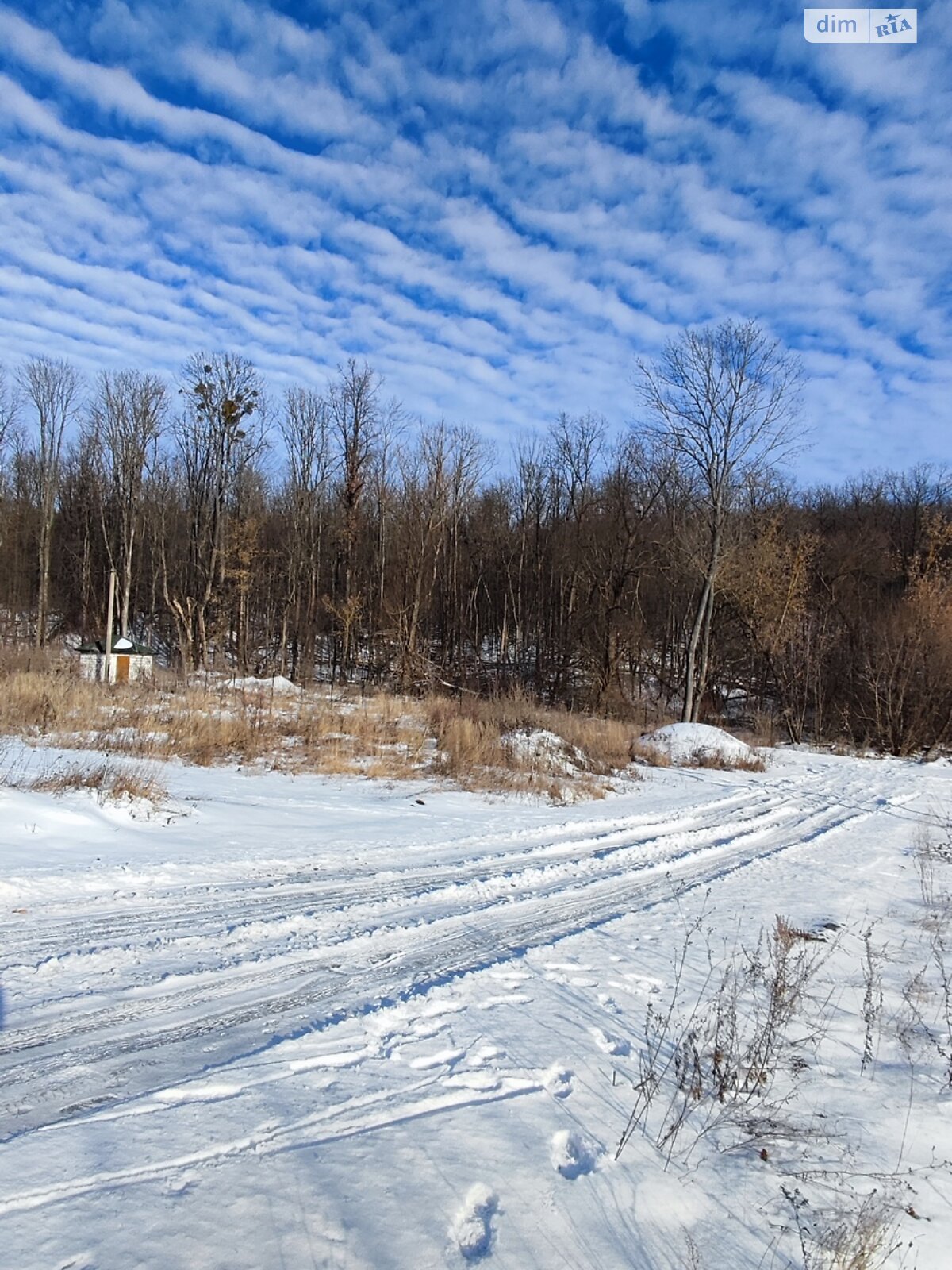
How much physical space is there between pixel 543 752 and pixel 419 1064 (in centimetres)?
1113

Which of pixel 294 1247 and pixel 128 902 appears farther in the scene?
pixel 128 902

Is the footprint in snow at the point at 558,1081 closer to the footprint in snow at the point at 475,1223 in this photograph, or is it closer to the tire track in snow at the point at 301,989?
the footprint in snow at the point at 475,1223

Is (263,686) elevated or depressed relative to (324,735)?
elevated

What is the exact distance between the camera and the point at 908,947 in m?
5.72

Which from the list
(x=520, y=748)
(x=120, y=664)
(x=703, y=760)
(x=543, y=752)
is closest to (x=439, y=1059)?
(x=520, y=748)

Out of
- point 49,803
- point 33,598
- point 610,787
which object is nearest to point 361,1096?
point 49,803

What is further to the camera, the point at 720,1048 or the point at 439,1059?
the point at 720,1048

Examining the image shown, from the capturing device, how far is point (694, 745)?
18016 mm

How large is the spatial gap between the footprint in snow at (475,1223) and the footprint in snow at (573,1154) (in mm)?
312

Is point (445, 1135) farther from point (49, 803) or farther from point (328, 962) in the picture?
point (49, 803)

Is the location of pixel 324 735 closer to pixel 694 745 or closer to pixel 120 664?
pixel 694 745

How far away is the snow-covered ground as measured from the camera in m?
2.30

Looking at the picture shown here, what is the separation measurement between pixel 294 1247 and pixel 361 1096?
79 cm

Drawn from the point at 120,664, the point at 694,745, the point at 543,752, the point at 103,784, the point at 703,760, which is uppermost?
Result: the point at 120,664
